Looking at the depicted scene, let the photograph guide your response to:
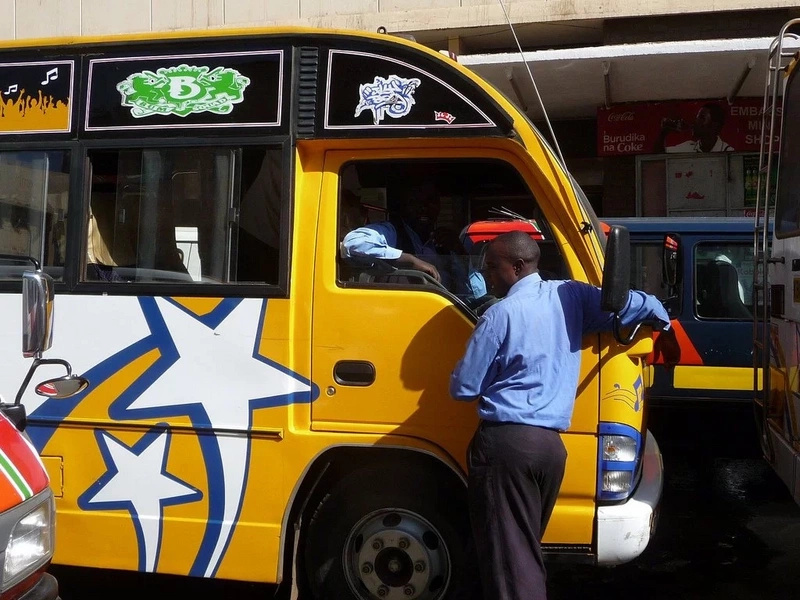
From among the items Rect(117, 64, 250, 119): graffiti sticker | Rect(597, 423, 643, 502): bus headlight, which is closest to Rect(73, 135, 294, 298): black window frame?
Rect(117, 64, 250, 119): graffiti sticker

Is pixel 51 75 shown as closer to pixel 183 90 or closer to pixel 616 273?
pixel 183 90

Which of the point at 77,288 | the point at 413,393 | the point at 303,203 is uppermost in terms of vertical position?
the point at 303,203

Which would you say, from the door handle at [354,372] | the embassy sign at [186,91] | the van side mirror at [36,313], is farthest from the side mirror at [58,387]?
the embassy sign at [186,91]

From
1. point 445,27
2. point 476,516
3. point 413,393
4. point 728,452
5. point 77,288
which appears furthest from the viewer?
point 445,27

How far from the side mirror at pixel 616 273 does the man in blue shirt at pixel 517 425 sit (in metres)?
0.16

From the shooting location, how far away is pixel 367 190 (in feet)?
13.9

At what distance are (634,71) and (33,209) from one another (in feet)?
27.8

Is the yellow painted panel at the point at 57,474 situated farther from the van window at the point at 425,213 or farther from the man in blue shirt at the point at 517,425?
the man in blue shirt at the point at 517,425

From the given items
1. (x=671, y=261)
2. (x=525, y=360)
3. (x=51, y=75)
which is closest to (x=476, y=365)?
(x=525, y=360)

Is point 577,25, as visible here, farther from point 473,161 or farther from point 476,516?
point 476,516

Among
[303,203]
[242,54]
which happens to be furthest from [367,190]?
[242,54]

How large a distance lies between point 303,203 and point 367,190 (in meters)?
0.32

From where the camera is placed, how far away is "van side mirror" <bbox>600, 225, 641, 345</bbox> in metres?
3.62

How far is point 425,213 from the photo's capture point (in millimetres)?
4227
